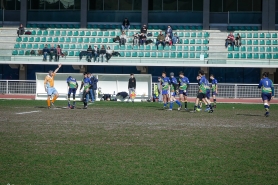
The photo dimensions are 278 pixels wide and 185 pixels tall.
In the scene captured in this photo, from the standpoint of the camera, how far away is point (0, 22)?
51750 mm

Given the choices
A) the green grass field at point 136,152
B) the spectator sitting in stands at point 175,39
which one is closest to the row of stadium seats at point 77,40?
the spectator sitting in stands at point 175,39

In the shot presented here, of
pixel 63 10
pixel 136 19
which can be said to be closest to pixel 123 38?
pixel 136 19

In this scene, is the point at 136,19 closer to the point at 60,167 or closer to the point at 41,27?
the point at 41,27

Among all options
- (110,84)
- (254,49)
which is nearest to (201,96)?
(110,84)

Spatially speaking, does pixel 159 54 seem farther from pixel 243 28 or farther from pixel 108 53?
pixel 243 28

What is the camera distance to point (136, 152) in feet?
44.5

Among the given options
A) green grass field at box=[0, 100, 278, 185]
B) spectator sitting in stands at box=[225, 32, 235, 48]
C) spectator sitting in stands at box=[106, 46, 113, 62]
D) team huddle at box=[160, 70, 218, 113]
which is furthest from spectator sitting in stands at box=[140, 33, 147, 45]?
green grass field at box=[0, 100, 278, 185]

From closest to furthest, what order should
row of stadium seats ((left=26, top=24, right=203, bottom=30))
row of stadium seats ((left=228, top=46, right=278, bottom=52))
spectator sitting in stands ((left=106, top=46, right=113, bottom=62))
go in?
1. spectator sitting in stands ((left=106, top=46, right=113, bottom=62))
2. row of stadium seats ((left=228, top=46, right=278, bottom=52))
3. row of stadium seats ((left=26, top=24, right=203, bottom=30))

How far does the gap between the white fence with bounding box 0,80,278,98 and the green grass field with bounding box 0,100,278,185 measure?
18.1m

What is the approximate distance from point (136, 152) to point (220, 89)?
87.0ft

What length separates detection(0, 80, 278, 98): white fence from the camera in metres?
39.2

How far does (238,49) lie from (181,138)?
101 ft

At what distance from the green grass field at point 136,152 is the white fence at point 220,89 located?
18059 mm

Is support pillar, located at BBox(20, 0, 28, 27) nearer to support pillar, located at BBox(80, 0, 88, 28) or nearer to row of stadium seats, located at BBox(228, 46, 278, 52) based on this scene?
support pillar, located at BBox(80, 0, 88, 28)
